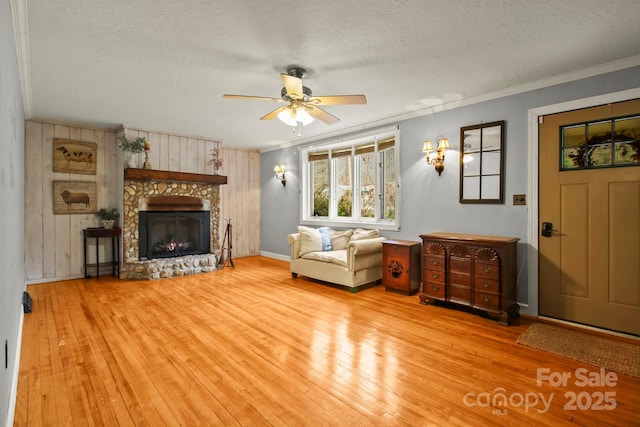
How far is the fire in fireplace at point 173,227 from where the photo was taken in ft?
17.8

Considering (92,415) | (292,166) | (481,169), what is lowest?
(92,415)

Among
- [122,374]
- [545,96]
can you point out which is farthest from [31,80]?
[545,96]

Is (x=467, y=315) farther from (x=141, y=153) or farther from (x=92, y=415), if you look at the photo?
(x=141, y=153)

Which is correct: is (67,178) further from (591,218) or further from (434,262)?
(591,218)

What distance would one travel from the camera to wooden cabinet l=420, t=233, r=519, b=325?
3274mm

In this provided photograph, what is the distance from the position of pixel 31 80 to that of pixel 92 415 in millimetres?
3470

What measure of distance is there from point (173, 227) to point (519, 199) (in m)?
5.47

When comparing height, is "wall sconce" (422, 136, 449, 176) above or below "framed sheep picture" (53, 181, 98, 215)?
above

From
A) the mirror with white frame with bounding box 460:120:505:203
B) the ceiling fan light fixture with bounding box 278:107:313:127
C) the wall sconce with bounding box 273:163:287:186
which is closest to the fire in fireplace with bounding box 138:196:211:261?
the wall sconce with bounding box 273:163:287:186

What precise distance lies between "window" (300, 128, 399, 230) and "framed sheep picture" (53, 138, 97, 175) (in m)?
3.68

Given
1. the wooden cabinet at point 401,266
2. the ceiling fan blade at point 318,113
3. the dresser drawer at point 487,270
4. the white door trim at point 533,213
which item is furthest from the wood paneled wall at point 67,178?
the white door trim at point 533,213

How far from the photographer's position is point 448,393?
6.69 ft

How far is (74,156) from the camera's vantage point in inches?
203

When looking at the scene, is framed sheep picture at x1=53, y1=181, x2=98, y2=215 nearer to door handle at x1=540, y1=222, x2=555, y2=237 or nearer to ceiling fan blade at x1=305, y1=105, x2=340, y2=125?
ceiling fan blade at x1=305, y1=105, x2=340, y2=125
